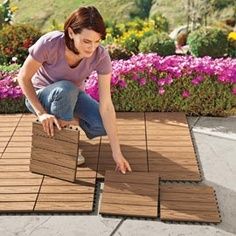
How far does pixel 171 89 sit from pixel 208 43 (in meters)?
2.07

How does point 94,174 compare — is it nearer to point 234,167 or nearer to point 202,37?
point 234,167

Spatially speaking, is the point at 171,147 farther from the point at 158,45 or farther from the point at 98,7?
the point at 98,7

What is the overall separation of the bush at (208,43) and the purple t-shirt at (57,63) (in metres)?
3.57

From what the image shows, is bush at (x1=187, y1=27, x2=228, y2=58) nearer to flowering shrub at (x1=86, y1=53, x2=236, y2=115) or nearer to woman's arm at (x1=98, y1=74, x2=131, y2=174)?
flowering shrub at (x1=86, y1=53, x2=236, y2=115)

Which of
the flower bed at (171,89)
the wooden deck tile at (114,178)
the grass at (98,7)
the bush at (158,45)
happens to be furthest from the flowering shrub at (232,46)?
the grass at (98,7)

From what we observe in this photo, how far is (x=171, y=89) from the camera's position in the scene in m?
5.85

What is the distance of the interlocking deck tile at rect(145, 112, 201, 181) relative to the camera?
14.6 ft

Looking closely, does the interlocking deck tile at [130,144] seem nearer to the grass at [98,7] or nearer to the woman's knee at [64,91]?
the woman's knee at [64,91]

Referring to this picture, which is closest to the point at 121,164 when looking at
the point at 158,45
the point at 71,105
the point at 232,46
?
the point at 71,105

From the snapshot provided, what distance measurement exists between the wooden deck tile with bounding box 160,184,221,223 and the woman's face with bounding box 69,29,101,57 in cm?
120

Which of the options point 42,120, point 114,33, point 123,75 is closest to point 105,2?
point 114,33

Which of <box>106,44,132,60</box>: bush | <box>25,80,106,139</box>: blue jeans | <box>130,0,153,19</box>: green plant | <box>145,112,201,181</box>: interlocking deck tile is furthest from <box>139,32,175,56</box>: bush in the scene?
<box>130,0,153,19</box>: green plant

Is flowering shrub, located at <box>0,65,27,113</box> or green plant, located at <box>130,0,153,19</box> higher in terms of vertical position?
flowering shrub, located at <box>0,65,27,113</box>

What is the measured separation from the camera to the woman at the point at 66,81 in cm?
403
